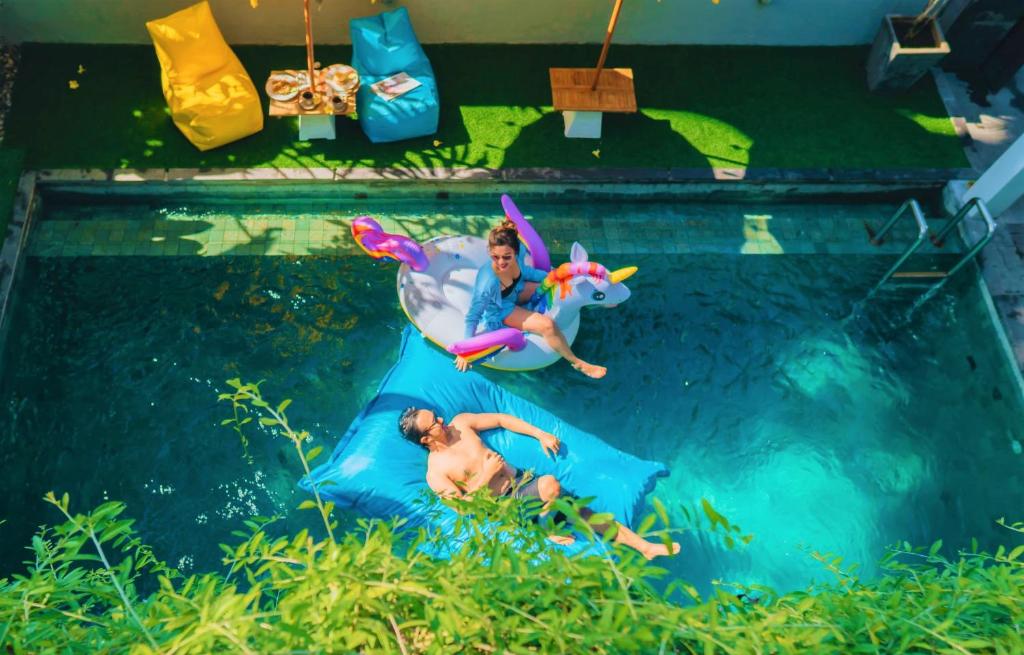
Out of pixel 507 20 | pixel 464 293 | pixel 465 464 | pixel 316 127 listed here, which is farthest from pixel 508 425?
pixel 507 20

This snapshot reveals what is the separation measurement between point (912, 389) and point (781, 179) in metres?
2.39

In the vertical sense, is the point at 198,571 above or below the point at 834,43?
below

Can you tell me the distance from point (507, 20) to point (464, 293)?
342cm

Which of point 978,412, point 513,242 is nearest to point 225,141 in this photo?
point 513,242

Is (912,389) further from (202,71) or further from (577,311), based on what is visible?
(202,71)

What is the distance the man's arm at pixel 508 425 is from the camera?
580cm

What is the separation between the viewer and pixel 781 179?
7461 millimetres

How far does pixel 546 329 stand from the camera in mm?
5965

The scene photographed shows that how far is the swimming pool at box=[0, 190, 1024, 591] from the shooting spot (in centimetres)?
599

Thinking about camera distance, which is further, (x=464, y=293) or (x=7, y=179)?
(x=7, y=179)

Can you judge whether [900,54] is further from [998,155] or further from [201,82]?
[201,82]

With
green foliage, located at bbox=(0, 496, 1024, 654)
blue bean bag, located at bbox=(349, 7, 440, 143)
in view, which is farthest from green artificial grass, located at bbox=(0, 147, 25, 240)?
green foliage, located at bbox=(0, 496, 1024, 654)

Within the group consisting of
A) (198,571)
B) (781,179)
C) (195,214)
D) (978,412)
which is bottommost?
(198,571)

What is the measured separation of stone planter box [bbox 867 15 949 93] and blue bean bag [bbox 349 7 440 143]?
483cm
